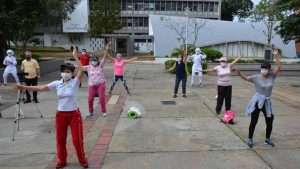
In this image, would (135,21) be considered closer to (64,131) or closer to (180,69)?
Answer: (180,69)

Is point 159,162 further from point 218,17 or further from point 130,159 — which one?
point 218,17

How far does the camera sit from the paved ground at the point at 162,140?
6621 millimetres

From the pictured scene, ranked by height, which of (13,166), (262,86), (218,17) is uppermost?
(218,17)

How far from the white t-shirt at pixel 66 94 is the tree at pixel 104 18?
56.3 meters

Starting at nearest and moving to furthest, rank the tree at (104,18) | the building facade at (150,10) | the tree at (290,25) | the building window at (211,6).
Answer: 1. the tree at (290,25)
2. the tree at (104,18)
3. the building facade at (150,10)
4. the building window at (211,6)

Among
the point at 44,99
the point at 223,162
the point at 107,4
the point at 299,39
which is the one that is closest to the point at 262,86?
the point at 223,162

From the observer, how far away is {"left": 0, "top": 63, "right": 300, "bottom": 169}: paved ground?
662 centimetres

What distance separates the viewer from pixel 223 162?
658 centimetres

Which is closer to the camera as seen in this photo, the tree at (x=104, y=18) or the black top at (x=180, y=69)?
the black top at (x=180, y=69)

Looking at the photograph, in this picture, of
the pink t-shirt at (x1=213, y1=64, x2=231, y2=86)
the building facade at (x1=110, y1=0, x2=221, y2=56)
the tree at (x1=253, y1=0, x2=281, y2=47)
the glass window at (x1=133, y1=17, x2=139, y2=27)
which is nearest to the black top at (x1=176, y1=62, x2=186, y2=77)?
the pink t-shirt at (x1=213, y1=64, x2=231, y2=86)

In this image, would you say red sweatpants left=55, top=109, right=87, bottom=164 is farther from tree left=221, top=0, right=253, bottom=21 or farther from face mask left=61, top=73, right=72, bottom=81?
tree left=221, top=0, right=253, bottom=21

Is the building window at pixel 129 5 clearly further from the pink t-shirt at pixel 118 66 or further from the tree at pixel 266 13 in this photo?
the pink t-shirt at pixel 118 66

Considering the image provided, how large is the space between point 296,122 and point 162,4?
3002 inches

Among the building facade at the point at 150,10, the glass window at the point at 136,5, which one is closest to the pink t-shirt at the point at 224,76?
the building facade at the point at 150,10
